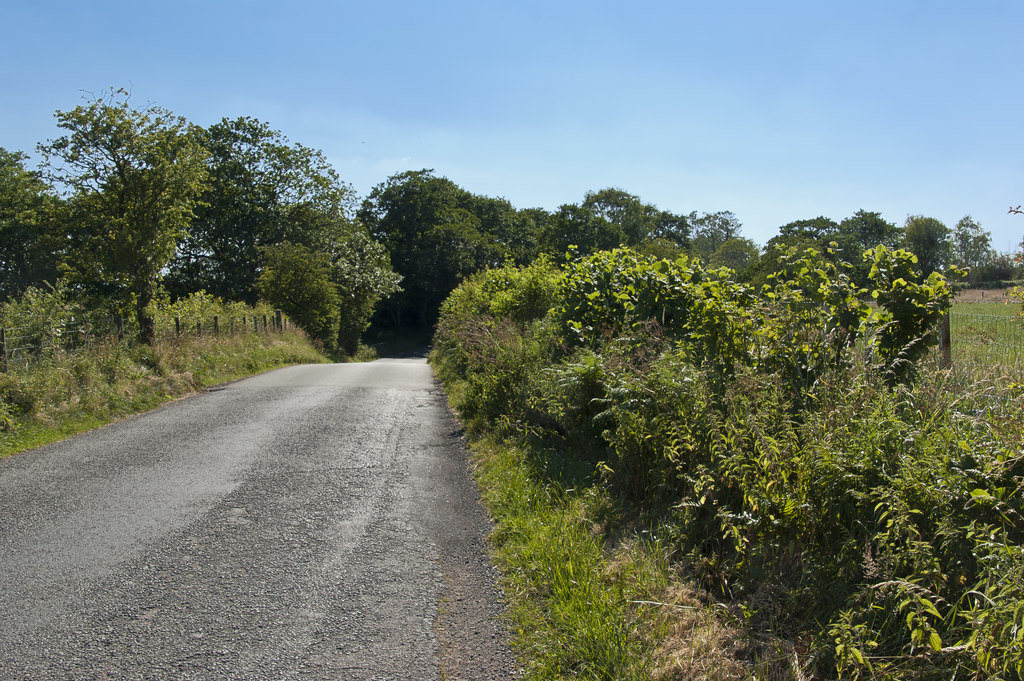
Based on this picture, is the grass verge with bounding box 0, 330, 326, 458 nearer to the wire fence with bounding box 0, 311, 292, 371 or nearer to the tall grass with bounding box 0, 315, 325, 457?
the tall grass with bounding box 0, 315, 325, 457

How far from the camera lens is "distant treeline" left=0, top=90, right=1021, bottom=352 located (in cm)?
1572

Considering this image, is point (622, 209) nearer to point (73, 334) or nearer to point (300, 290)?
point (300, 290)

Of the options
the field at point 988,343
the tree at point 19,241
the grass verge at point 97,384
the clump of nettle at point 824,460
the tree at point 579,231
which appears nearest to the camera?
the clump of nettle at point 824,460

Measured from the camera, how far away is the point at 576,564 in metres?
4.46

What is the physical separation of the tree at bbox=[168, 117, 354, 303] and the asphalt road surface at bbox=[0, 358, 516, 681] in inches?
1410

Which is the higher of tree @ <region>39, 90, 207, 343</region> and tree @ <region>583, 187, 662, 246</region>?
tree @ <region>583, 187, 662, 246</region>

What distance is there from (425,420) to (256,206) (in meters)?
36.0

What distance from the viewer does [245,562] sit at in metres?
4.73

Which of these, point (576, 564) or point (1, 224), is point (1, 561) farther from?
point (1, 224)

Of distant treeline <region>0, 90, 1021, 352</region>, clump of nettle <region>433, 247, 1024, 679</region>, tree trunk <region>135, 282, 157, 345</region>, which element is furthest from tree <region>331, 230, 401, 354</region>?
clump of nettle <region>433, 247, 1024, 679</region>

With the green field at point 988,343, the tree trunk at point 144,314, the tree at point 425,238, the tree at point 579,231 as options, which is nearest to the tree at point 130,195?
the tree trunk at point 144,314

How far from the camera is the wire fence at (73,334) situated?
11.2 metres

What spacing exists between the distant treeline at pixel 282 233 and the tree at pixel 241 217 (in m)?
0.09

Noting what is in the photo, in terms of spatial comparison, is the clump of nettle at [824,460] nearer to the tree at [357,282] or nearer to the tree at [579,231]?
the tree at [357,282]
